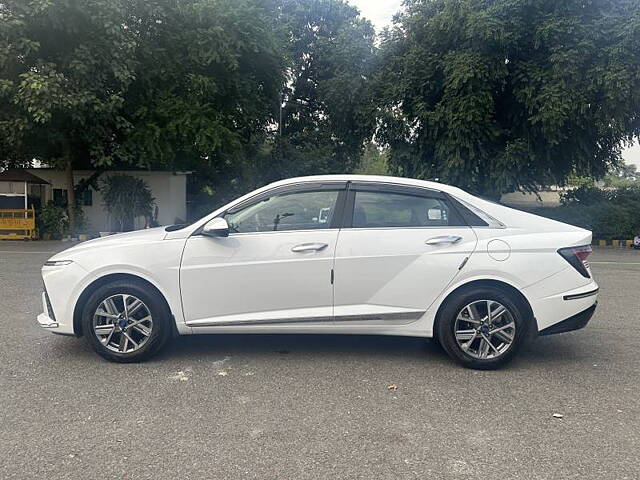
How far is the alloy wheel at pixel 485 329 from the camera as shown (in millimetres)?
4555

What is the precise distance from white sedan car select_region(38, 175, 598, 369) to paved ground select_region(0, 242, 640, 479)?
35 cm

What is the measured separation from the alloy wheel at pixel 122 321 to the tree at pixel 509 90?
1480 centimetres

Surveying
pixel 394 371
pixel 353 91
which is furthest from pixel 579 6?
pixel 394 371

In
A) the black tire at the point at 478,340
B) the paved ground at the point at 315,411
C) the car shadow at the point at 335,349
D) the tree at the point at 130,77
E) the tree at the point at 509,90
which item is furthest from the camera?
the tree at the point at 509,90

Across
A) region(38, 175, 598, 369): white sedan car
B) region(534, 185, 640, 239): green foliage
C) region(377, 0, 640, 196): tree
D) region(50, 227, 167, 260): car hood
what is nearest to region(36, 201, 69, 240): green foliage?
region(377, 0, 640, 196): tree

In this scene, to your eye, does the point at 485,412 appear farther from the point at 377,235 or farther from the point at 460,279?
the point at 377,235

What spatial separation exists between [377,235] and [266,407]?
68.5 inches

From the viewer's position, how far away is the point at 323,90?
24.5 metres

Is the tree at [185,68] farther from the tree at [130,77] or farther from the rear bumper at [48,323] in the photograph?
the rear bumper at [48,323]

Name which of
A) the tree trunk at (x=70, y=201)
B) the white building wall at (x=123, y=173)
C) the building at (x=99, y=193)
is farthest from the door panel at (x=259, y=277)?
the white building wall at (x=123, y=173)

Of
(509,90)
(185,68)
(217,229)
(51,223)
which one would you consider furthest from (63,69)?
(509,90)

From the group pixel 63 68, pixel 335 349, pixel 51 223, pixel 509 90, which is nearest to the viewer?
pixel 335 349

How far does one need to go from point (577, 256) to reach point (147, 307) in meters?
3.74

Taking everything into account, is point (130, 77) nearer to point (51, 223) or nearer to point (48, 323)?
point (51, 223)
